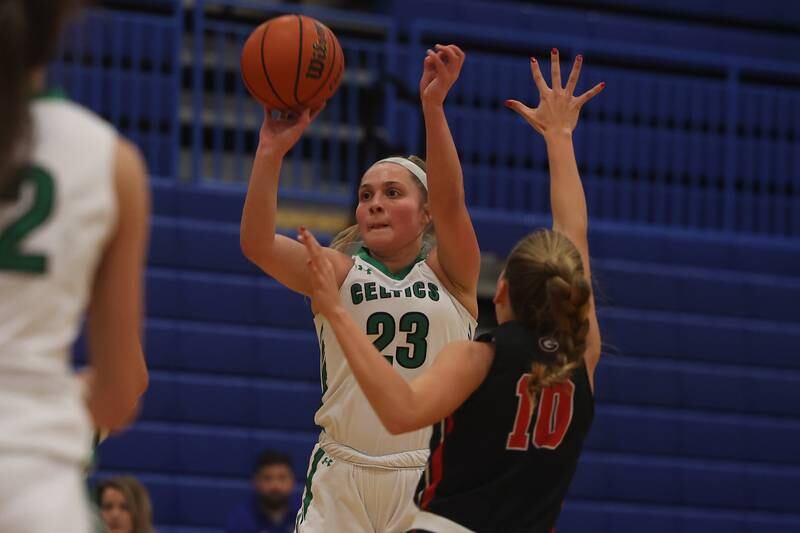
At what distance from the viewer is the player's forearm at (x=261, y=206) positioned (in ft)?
13.8

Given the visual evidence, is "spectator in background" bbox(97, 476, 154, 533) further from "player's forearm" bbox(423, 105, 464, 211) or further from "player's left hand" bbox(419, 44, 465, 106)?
"player's left hand" bbox(419, 44, 465, 106)

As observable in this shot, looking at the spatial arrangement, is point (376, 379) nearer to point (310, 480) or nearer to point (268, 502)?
point (310, 480)

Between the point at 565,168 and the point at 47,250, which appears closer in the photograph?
the point at 47,250

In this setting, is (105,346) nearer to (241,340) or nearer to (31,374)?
(31,374)

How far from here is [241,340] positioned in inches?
374

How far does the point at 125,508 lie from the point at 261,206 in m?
2.74

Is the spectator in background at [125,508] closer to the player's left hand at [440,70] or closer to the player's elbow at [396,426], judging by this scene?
the player's left hand at [440,70]

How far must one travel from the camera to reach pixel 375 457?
14.8ft

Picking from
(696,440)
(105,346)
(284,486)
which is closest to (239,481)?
(284,486)

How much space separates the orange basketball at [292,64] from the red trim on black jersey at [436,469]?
146 cm

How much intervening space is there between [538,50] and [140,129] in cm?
364

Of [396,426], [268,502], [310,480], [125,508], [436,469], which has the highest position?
[396,426]

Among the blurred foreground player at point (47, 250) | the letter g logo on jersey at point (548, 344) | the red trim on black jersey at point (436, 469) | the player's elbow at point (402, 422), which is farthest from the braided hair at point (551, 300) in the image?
the blurred foreground player at point (47, 250)

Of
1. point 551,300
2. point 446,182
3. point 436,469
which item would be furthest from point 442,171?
point 436,469
